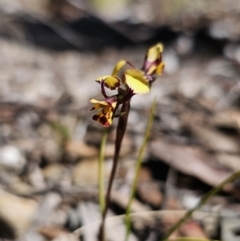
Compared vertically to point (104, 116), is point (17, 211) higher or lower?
Result: lower

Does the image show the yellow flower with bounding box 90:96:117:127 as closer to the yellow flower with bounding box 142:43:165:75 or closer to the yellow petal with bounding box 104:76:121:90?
the yellow petal with bounding box 104:76:121:90

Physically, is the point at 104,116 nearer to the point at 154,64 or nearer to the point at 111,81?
the point at 111,81

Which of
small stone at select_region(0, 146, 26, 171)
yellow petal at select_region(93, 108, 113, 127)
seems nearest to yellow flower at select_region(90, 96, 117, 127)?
yellow petal at select_region(93, 108, 113, 127)

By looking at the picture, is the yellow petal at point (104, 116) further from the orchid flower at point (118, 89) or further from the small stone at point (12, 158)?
the small stone at point (12, 158)

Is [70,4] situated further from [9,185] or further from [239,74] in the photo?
[9,185]

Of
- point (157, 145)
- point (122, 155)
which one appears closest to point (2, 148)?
point (122, 155)

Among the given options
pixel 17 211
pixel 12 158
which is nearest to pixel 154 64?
pixel 17 211

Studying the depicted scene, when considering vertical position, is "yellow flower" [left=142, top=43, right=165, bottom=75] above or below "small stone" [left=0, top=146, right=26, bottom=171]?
above
